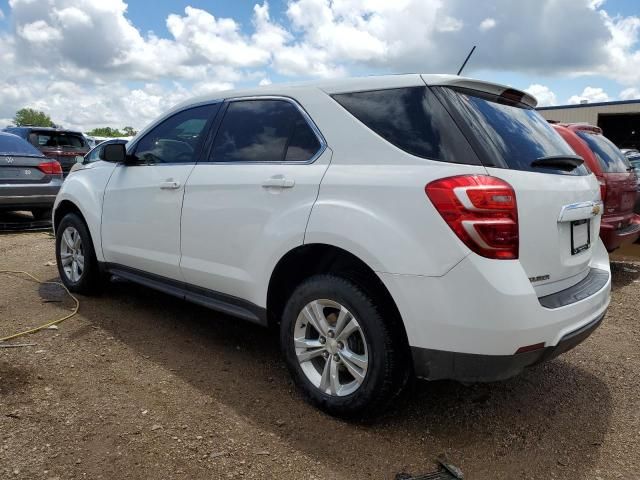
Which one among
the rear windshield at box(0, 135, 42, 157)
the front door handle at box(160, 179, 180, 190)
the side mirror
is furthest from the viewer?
the rear windshield at box(0, 135, 42, 157)

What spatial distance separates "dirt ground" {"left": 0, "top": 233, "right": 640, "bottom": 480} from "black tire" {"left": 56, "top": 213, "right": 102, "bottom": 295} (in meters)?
0.68

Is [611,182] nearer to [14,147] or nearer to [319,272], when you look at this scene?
[319,272]

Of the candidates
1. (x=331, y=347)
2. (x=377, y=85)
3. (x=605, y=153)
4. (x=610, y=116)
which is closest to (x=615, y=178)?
(x=605, y=153)

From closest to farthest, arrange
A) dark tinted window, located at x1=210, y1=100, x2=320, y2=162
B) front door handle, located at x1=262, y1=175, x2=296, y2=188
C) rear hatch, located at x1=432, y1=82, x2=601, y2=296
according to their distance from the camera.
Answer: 1. rear hatch, located at x1=432, y1=82, x2=601, y2=296
2. front door handle, located at x1=262, y1=175, x2=296, y2=188
3. dark tinted window, located at x1=210, y1=100, x2=320, y2=162

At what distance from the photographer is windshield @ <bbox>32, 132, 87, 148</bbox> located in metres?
13.0

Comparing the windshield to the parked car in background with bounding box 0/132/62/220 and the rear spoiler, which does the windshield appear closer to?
the parked car in background with bounding box 0/132/62/220

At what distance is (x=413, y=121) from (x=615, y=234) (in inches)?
145

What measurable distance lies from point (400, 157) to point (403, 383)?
1.10m

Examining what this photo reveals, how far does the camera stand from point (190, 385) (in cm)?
322

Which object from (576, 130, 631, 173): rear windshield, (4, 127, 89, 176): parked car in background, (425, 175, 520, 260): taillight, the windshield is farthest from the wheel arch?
the windshield

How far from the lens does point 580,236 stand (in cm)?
277

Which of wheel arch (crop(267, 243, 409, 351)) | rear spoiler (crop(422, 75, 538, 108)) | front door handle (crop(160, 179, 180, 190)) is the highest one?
rear spoiler (crop(422, 75, 538, 108))

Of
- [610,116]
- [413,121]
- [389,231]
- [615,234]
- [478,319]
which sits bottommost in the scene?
[615,234]

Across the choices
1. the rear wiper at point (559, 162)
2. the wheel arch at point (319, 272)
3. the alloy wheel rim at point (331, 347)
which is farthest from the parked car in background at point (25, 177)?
the rear wiper at point (559, 162)
